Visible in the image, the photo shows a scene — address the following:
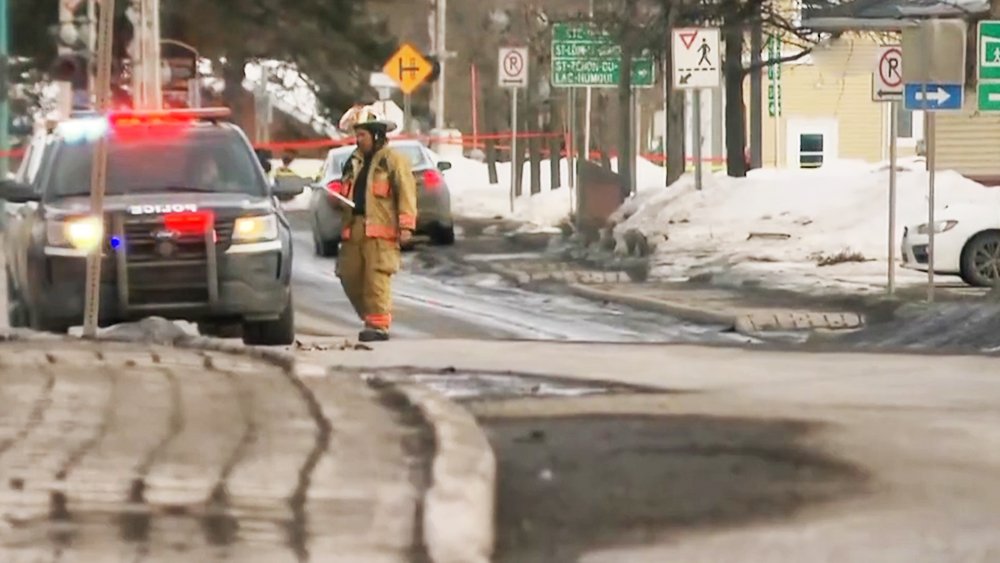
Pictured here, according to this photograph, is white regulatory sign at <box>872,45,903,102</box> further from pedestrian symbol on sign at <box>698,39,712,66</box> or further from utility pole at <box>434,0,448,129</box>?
utility pole at <box>434,0,448,129</box>

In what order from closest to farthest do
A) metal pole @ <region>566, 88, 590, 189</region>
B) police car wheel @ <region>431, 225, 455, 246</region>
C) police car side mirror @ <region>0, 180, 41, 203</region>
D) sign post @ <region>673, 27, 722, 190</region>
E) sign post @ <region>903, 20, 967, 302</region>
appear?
police car side mirror @ <region>0, 180, 41, 203</region> → sign post @ <region>903, 20, 967, 302</region> → sign post @ <region>673, 27, 722, 190</region> → police car wheel @ <region>431, 225, 455, 246</region> → metal pole @ <region>566, 88, 590, 189</region>

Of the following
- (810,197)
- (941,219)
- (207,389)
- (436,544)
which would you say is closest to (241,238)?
(207,389)

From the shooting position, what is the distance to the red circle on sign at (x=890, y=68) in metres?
21.3

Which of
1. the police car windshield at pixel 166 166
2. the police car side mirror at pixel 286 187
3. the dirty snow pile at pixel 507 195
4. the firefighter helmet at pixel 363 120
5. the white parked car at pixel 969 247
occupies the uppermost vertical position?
the firefighter helmet at pixel 363 120

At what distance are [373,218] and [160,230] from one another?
1.47 meters

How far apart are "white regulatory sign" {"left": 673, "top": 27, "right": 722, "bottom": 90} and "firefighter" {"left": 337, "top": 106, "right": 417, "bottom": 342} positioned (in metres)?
Answer: 10.6

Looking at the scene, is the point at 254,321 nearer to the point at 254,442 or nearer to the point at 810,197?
the point at 254,442

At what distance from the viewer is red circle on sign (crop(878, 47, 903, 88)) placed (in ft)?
69.8

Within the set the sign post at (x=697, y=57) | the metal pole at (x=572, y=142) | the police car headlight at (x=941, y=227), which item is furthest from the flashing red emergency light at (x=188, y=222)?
the metal pole at (x=572, y=142)

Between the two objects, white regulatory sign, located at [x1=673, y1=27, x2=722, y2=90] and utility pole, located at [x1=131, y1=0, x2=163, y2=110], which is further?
utility pole, located at [x1=131, y1=0, x2=163, y2=110]

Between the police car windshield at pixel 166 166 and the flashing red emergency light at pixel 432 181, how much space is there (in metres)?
15.7

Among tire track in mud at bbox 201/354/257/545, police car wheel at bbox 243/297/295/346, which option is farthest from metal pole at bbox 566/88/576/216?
tire track in mud at bbox 201/354/257/545

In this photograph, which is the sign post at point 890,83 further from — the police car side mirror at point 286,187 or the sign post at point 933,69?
the police car side mirror at point 286,187

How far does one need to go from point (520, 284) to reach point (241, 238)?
1136 centimetres
